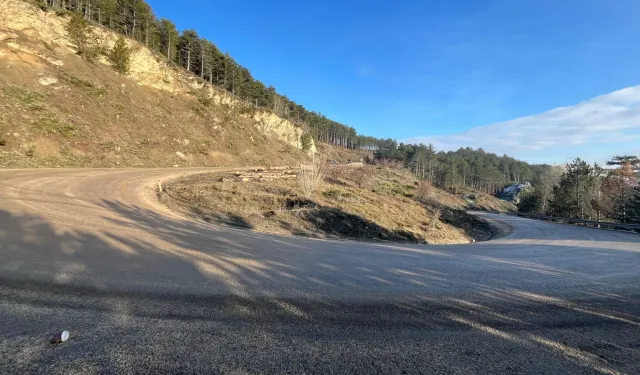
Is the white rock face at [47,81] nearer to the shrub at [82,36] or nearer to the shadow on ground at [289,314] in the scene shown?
the shrub at [82,36]

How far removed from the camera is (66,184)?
637 inches

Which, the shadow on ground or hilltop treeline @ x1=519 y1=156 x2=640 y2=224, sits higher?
hilltop treeline @ x1=519 y1=156 x2=640 y2=224

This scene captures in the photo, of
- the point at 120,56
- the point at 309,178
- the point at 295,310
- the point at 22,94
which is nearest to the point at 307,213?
the point at 309,178

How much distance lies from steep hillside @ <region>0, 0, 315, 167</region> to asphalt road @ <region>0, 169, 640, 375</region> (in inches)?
931

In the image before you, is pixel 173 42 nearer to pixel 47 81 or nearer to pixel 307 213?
pixel 47 81

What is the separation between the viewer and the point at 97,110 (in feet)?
108

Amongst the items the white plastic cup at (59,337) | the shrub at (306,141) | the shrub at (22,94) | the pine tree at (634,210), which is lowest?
the white plastic cup at (59,337)

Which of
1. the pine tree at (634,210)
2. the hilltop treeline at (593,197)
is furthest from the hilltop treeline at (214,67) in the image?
the pine tree at (634,210)

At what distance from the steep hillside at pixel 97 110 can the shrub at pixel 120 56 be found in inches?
39.3

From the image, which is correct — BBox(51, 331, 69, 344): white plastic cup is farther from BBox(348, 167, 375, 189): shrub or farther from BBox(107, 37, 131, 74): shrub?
BBox(107, 37, 131, 74): shrub

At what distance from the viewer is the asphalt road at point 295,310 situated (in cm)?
291

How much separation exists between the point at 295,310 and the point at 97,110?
38.4m

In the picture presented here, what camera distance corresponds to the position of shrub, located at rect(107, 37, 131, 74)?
135ft

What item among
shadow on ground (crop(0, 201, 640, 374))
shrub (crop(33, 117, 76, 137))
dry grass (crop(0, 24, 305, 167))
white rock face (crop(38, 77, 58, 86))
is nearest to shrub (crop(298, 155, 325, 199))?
shadow on ground (crop(0, 201, 640, 374))
